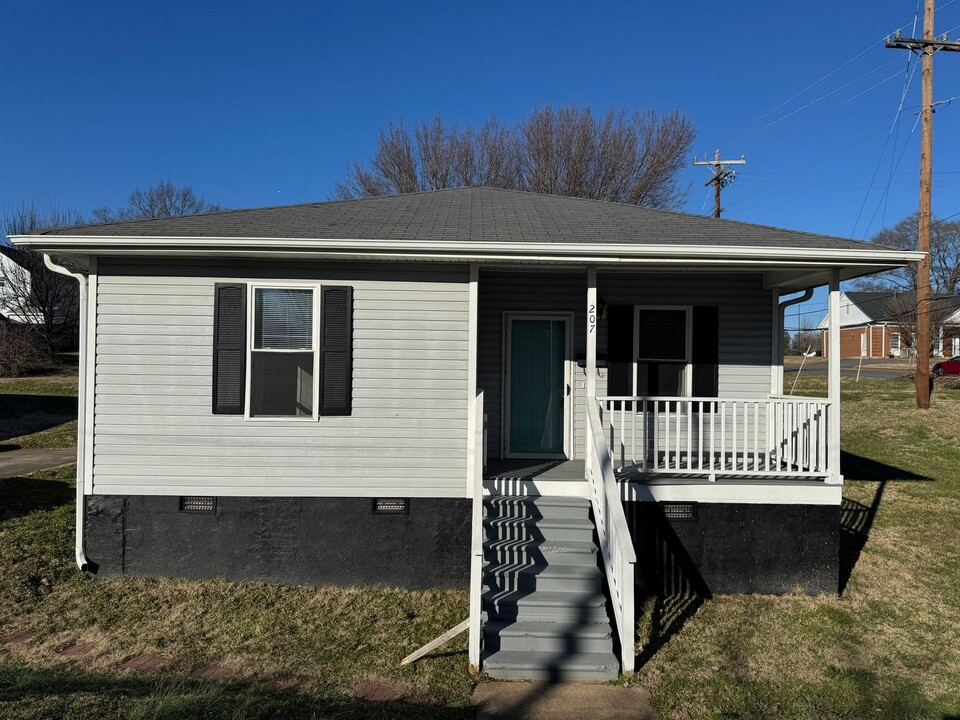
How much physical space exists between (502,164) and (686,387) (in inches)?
764

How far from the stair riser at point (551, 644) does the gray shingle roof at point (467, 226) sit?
3.51 meters

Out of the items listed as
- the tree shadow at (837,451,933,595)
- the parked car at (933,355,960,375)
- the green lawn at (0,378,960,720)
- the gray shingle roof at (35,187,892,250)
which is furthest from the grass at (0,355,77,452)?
the parked car at (933,355,960,375)

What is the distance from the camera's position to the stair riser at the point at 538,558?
5656mm

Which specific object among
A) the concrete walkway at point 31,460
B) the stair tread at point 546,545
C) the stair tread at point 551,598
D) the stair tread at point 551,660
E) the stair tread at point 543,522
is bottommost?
the stair tread at point 551,660

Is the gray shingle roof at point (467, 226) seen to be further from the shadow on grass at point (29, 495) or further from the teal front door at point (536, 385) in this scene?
the shadow on grass at point (29, 495)

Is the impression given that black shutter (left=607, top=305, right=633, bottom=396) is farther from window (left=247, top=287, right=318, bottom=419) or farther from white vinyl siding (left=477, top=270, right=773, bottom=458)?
window (left=247, top=287, right=318, bottom=419)

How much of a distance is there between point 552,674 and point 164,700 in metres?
2.63

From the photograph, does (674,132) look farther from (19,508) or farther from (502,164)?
(19,508)

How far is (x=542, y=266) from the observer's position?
651 cm

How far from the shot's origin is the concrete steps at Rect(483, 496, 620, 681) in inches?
191

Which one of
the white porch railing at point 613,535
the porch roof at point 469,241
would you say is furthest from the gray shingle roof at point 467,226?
the white porch railing at point 613,535

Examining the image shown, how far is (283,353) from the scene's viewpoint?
21.1 feet

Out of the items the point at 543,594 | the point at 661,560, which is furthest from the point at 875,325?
the point at 543,594

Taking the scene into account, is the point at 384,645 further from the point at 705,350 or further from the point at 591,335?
the point at 705,350
